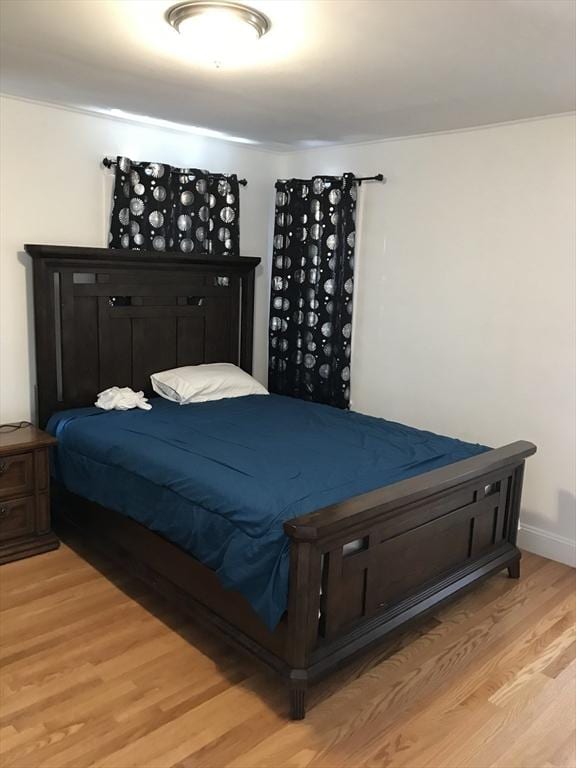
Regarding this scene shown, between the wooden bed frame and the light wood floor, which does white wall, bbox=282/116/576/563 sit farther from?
the light wood floor

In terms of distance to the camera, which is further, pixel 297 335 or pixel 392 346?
pixel 297 335

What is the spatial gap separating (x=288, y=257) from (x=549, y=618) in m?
2.74

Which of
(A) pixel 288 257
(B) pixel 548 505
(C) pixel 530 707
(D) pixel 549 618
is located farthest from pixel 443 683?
(A) pixel 288 257

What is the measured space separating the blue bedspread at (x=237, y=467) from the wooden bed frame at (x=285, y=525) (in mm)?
120

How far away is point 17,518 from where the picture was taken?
10.7 ft

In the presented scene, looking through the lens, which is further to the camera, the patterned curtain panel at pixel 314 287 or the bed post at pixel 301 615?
the patterned curtain panel at pixel 314 287

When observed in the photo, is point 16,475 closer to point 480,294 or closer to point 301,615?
point 301,615

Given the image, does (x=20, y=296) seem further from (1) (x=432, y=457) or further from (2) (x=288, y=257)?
(1) (x=432, y=457)

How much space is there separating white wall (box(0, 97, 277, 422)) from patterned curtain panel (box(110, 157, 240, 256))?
0.10 m

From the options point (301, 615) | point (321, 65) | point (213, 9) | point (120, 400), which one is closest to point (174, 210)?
point (120, 400)

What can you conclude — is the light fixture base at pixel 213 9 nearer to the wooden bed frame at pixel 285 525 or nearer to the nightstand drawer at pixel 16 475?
the wooden bed frame at pixel 285 525

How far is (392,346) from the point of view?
415 cm

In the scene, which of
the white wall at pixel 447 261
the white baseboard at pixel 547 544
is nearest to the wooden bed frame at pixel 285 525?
the white wall at pixel 447 261

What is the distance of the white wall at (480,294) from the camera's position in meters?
3.37
